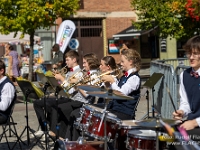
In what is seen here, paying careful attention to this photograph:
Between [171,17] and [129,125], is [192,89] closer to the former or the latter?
[129,125]

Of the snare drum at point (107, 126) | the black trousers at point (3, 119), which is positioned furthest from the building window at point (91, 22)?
the snare drum at point (107, 126)

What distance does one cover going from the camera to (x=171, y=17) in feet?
57.1

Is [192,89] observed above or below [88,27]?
below

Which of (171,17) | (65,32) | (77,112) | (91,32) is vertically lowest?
(77,112)

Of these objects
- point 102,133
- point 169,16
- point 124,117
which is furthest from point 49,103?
point 169,16

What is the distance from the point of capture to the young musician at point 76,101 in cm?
711

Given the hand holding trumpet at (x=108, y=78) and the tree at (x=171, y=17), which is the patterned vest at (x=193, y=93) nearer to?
the hand holding trumpet at (x=108, y=78)

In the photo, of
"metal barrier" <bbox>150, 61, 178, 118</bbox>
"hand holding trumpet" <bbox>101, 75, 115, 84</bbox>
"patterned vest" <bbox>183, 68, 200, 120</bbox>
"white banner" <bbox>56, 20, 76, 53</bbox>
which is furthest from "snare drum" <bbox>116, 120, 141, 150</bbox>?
"white banner" <bbox>56, 20, 76, 53</bbox>

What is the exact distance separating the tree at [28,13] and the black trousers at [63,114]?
9376 mm

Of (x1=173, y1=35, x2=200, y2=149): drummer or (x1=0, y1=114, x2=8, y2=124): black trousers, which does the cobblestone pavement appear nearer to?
(x1=0, y1=114, x2=8, y2=124): black trousers

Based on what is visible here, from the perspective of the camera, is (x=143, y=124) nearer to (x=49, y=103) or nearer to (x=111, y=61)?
(x=111, y=61)

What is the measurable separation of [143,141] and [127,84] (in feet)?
5.13

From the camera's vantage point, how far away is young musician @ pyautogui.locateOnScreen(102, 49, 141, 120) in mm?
6043

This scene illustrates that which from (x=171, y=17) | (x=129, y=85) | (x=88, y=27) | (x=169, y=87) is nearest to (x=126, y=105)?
(x=129, y=85)
